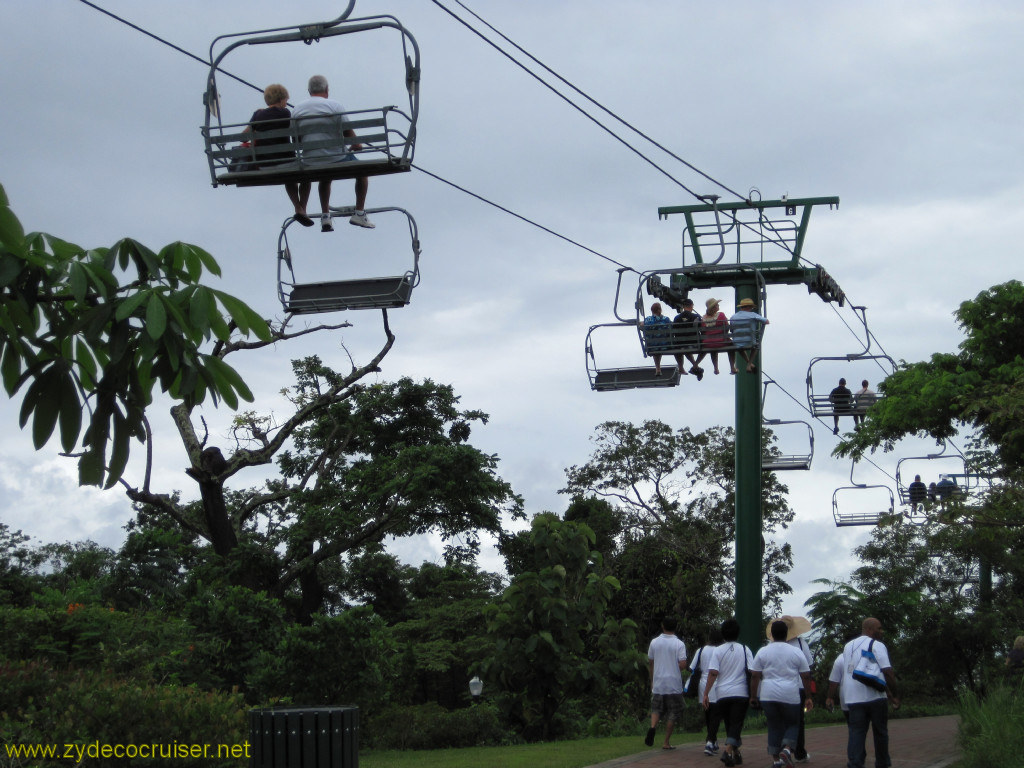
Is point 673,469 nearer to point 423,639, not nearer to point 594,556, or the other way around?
point 423,639

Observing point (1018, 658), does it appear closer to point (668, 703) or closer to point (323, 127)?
point (668, 703)

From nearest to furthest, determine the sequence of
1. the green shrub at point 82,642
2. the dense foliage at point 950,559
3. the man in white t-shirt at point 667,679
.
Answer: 1. the green shrub at point 82,642
2. the man in white t-shirt at point 667,679
3. the dense foliage at point 950,559

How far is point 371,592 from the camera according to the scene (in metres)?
37.1

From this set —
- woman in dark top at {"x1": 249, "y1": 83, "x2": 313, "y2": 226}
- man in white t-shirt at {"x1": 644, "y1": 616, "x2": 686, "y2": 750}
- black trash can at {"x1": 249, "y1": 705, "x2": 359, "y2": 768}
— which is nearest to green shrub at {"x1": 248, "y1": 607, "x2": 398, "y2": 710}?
man in white t-shirt at {"x1": 644, "y1": 616, "x2": 686, "y2": 750}

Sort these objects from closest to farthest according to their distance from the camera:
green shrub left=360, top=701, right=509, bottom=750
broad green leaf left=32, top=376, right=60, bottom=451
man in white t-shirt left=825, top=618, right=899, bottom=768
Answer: broad green leaf left=32, top=376, right=60, bottom=451 → man in white t-shirt left=825, top=618, right=899, bottom=768 → green shrub left=360, top=701, right=509, bottom=750

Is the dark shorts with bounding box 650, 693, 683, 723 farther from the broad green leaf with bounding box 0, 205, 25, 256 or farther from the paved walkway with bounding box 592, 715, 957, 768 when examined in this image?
the broad green leaf with bounding box 0, 205, 25, 256

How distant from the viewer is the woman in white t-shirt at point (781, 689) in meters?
10.3

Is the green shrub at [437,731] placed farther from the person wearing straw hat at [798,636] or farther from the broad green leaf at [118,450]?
the broad green leaf at [118,450]

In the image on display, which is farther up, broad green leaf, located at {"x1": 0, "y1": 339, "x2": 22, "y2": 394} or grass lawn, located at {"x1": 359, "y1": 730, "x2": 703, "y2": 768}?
broad green leaf, located at {"x1": 0, "y1": 339, "x2": 22, "y2": 394}

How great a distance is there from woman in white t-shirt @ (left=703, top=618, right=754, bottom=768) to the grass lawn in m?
1.44

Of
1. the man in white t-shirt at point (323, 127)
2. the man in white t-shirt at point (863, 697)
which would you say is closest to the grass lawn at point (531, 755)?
the man in white t-shirt at point (863, 697)

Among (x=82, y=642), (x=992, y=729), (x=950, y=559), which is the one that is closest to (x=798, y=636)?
(x=992, y=729)

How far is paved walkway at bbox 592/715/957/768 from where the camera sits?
11.4 meters

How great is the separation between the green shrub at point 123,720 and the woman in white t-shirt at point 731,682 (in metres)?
4.44
